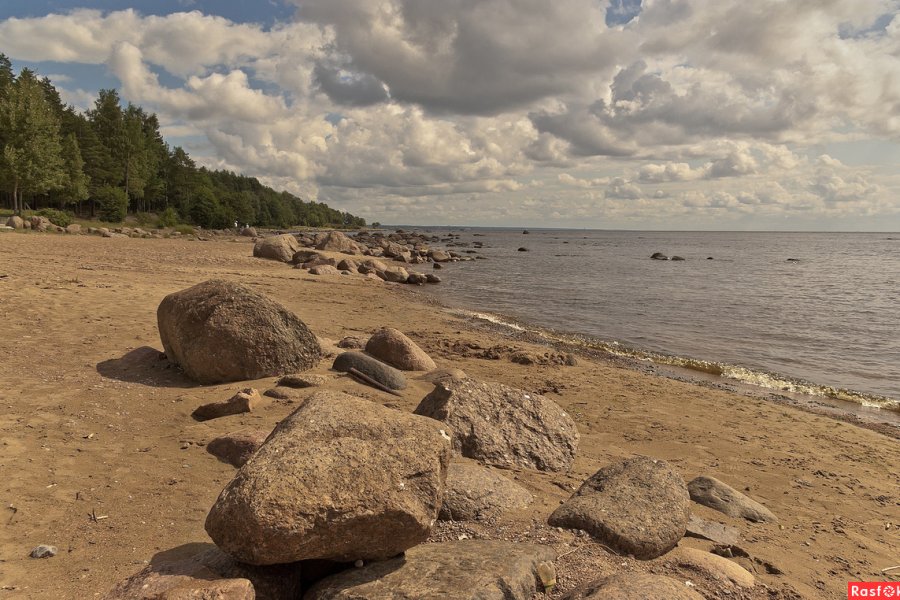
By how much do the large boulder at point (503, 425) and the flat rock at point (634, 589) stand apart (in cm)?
287

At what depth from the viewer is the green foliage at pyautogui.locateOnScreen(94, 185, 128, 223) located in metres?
59.5

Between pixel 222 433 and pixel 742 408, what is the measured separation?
10610 millimetres

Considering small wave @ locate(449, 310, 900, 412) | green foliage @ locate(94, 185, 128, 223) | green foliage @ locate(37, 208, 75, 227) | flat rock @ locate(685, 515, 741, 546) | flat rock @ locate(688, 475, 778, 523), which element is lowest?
small wave @ locate(449, 310, 900, 412)

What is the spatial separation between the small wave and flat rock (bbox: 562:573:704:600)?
12271 millimetres

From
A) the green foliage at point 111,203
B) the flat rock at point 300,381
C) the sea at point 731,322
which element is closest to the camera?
the flat rock at point 300,381

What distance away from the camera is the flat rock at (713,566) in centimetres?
446

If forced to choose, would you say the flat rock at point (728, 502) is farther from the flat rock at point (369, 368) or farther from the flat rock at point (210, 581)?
the flat rock at point (210, 581)

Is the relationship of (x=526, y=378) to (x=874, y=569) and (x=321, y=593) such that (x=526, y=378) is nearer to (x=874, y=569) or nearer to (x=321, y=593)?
(x=874, y=569)

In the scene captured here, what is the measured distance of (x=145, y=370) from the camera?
344 inches

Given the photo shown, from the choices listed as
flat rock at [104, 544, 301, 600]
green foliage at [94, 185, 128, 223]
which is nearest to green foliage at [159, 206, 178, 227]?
green foliage at [94, 185, 128, 223]

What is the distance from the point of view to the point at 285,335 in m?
8.87

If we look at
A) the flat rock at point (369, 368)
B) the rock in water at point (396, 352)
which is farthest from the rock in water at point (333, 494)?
the rock in water at point (396, 352)

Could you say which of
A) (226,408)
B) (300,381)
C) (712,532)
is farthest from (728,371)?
(226,408)

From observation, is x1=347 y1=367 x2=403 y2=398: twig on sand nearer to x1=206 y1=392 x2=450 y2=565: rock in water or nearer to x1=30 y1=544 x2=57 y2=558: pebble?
x1=206 y1=392 x2=450 y2=565: rock in water
